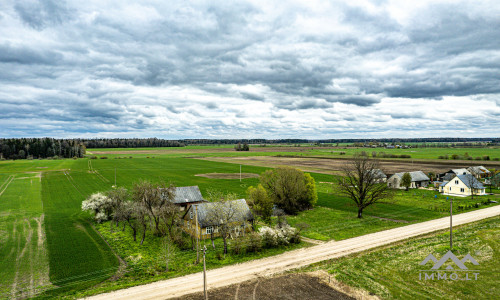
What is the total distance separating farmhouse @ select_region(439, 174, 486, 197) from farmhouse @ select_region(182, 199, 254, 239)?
63619 mm

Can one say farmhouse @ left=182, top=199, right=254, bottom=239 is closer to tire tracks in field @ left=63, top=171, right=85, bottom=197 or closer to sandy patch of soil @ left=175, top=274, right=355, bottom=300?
sandy patch of soil @ left=175, top=274, right=355, bottom=300

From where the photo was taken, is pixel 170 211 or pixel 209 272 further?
pixel 170 211

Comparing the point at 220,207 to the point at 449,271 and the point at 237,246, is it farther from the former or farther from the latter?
the point at 449,271

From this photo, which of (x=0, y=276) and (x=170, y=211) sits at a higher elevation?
(x=170, y=211)

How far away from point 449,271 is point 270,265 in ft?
60.1

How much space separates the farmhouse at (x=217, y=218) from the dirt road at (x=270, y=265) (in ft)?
24.3

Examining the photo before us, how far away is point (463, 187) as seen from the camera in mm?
75438

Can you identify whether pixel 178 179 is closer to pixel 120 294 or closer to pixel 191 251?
pixel 191 251

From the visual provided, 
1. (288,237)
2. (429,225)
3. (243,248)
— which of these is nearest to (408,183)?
(429,225)

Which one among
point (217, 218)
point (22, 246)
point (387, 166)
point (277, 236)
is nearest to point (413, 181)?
point (387, 166)

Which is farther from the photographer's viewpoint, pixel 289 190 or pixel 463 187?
pixel 463 187

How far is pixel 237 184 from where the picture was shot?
8788 centimetres

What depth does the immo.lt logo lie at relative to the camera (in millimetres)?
27122

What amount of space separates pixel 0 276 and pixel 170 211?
19.3 m
